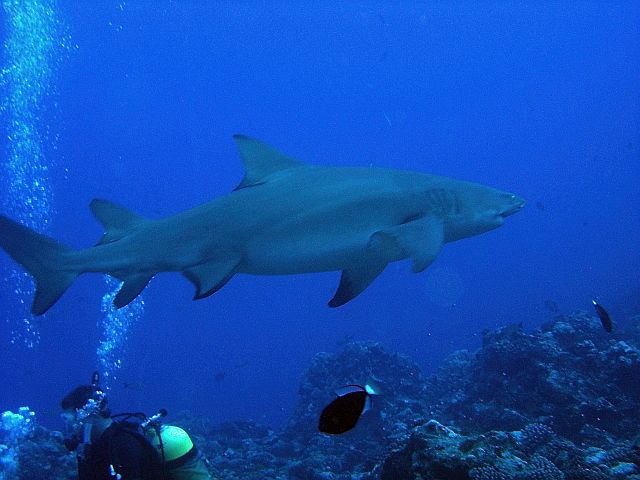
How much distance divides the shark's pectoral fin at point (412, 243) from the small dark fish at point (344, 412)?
1.35m

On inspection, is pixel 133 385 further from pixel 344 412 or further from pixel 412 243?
pixel 344 412

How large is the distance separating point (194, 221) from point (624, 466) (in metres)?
5.09

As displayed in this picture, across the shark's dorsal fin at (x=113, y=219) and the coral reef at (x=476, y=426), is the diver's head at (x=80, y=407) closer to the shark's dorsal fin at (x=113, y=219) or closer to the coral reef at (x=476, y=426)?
the shark's dorsal fin at (x=113, y=219)

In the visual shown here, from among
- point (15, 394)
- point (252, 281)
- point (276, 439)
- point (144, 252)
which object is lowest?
point (276, 439)

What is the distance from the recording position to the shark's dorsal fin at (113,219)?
4691mm

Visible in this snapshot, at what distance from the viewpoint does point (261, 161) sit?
510 centimetres

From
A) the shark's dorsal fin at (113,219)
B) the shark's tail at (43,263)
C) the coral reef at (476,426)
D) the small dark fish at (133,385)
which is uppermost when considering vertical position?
the small dark fish at (133,385)

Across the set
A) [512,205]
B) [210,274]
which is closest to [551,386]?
[512,205]

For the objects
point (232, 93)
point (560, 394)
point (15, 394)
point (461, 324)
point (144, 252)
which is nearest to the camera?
point (144, 252)

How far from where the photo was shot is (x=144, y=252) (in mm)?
4367

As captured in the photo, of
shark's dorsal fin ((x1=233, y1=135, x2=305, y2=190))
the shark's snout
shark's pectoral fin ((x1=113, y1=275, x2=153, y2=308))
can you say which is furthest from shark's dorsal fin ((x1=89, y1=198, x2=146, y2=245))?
the shark's snout

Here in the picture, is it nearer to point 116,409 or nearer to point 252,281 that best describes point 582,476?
point 116,409

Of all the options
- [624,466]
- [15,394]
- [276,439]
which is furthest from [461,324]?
[15,394]

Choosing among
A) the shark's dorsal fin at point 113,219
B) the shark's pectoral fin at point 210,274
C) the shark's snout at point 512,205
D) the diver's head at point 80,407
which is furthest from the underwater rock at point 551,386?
the shark's dorsal fin at point 113,219
